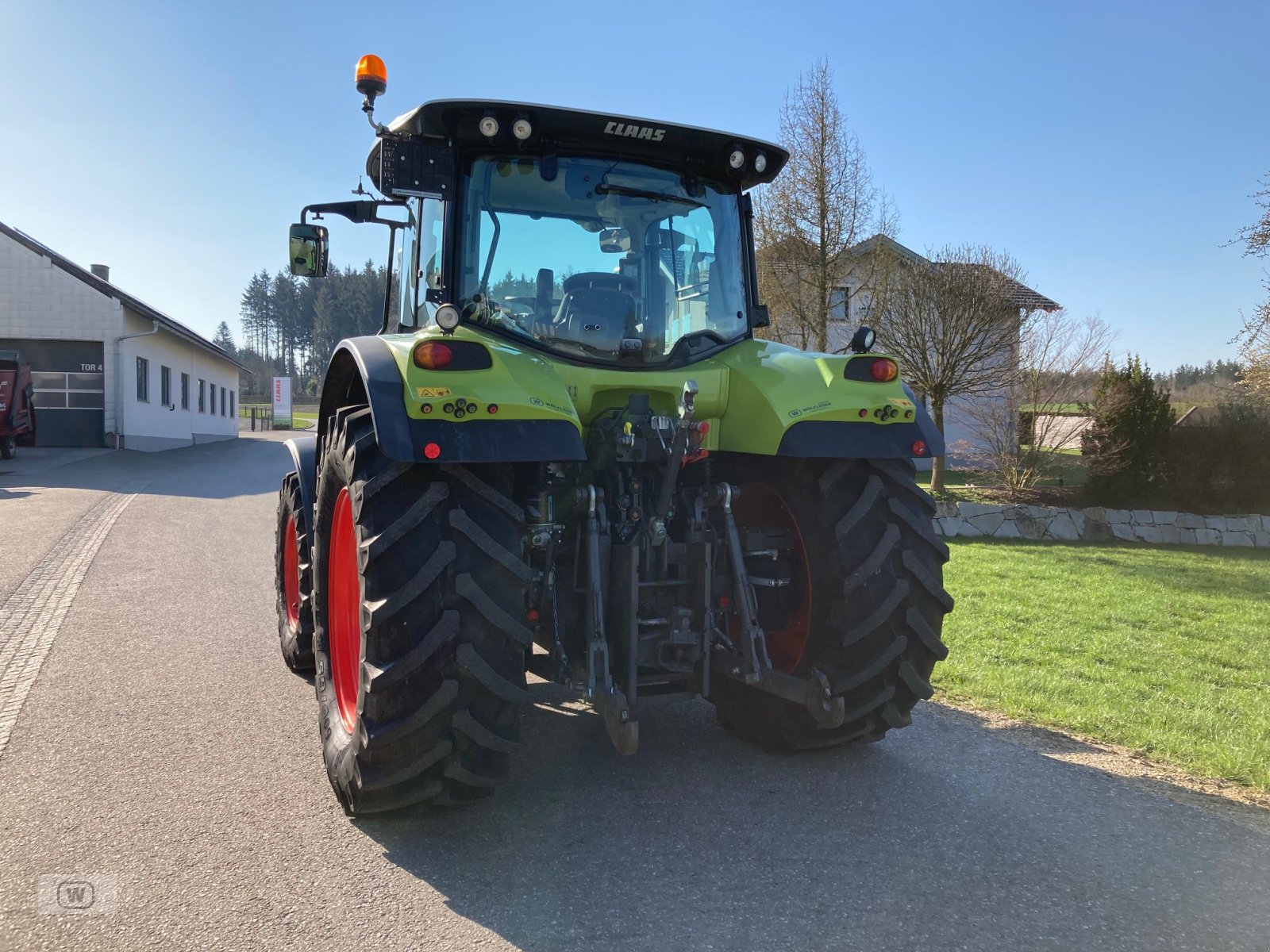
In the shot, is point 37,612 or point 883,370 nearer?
point 883,370

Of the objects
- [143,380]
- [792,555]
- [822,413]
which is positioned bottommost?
[792,555]

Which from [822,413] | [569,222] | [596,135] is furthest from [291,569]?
[822,413]

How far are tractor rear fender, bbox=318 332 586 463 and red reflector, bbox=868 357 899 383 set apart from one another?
1366 millimetres

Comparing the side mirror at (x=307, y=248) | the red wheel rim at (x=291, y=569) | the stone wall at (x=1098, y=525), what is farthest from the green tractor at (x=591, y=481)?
the stone wall at (x=1098, y=525)

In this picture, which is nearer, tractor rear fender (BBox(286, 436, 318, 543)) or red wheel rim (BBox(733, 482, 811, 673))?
red wheel rim (BBox(733, 482, 811, 673))

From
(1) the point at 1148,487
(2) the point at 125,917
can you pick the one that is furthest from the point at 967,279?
(2) the point at 125,917

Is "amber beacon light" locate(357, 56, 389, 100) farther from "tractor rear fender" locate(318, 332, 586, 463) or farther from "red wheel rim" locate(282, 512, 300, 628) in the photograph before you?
"red wheel rim" locate(282, 512, 300, 628)

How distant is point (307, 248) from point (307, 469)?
1165 millimetres

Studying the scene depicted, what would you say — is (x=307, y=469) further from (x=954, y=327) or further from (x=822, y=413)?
(x=954, y=327)

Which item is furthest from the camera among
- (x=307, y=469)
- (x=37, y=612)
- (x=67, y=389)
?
(x=67, y=389)

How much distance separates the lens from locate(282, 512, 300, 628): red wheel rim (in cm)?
543

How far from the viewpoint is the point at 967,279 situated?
18062mm

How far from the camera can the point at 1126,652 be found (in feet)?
21.9

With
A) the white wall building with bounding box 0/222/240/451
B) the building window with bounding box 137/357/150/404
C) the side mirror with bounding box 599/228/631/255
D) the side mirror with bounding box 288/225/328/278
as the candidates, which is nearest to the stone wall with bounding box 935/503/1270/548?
the side mirror with bounding box 599/228/631/255
